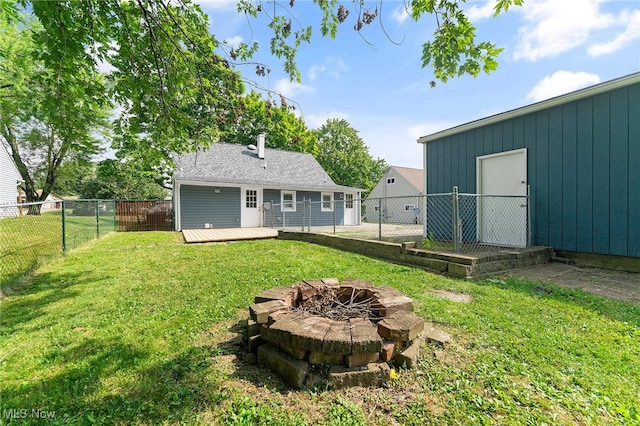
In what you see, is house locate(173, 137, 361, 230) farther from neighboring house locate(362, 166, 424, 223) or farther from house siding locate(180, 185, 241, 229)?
neighboring house locate(362, 166, 424, 223)

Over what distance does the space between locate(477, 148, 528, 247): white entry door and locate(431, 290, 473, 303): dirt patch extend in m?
3.35

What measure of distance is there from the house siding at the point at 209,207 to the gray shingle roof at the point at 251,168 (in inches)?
23.7

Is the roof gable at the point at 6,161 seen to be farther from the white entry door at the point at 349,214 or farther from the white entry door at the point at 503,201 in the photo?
the white entry door at the point at 503,201

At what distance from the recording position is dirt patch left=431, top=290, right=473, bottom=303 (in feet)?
11.0

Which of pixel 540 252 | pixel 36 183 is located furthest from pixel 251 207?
pixel 36 183

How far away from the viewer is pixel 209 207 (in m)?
12.4

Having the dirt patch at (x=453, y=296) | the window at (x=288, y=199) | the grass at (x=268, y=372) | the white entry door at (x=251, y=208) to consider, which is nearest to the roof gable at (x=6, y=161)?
the white entry door at (x=251, y=208)

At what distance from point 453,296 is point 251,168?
41.0ft

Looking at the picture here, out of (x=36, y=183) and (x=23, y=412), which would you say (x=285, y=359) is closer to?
(x=23, y=412)

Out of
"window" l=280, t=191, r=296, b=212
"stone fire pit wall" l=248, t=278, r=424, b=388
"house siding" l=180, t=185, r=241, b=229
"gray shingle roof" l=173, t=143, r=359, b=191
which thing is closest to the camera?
"stone fire pit wall" l=248, t=278, r=424, b=388

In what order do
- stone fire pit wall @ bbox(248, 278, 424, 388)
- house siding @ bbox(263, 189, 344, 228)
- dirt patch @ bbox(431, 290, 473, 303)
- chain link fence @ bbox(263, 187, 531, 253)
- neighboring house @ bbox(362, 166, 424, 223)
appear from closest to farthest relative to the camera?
stone fire pit wall @ bbox(248, 278, 424, 388), dirt patch @ bbox(431, 290, 473, 303), chain link fence @ bbox(263, 187, 531, 253), house siding @ bbox(263, 189, 344, 228), neighboring house @ bbox(362, 166, 424, 223)

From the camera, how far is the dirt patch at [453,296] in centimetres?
335

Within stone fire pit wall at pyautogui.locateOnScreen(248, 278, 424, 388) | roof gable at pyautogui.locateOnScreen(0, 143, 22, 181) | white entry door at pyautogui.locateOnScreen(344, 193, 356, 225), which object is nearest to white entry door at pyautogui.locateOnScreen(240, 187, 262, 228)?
white entry door at pyautogui.locateOnScreen(344, 193, 356, 225)

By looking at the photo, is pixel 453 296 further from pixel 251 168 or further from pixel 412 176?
pixel 412 176
